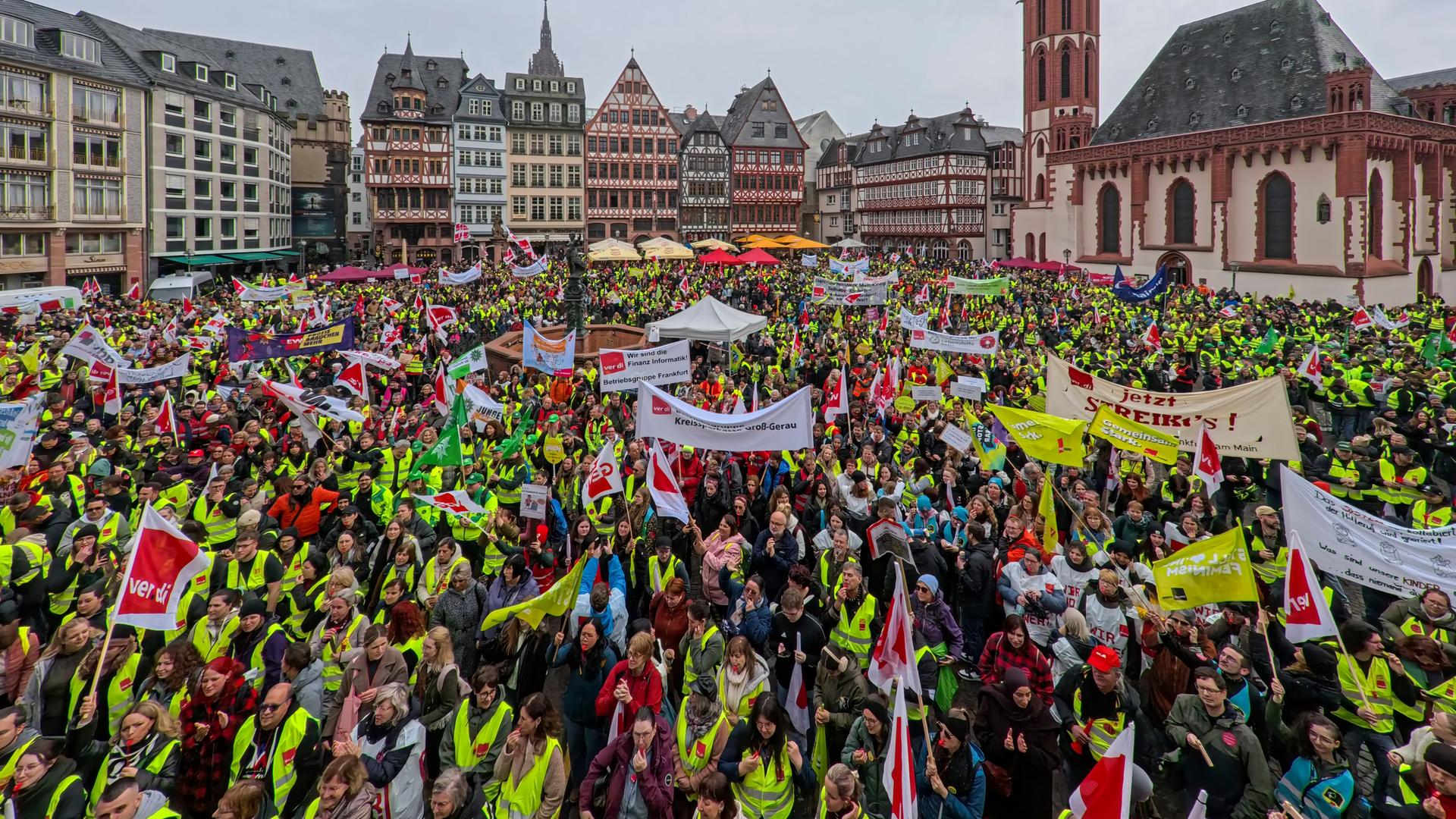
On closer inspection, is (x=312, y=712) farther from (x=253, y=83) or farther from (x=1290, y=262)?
(x=253, y=83)

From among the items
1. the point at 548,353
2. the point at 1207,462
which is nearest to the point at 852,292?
the point at 548,353

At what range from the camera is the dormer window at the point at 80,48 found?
39.2 metres

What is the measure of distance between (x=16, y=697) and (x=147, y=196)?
4828cm

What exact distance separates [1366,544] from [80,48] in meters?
52.4

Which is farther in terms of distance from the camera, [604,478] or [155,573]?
[604,478]

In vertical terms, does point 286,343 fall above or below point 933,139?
below

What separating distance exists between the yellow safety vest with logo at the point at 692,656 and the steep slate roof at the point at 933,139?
2694 inches

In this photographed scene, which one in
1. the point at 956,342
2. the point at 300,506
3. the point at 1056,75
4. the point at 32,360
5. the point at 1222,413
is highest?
the point at 1056,75

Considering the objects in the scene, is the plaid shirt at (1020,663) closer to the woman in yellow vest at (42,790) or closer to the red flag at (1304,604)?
the red flag at (1304,604)

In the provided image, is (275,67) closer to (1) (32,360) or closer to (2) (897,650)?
(1) (32,360)

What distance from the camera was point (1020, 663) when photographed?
6.08m

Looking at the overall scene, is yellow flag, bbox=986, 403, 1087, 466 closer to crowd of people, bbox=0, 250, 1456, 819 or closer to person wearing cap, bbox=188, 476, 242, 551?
crowd of people, bbox=0, 250, 1456, 819

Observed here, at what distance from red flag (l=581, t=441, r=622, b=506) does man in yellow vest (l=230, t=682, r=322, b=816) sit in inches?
160

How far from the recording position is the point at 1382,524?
689cm
